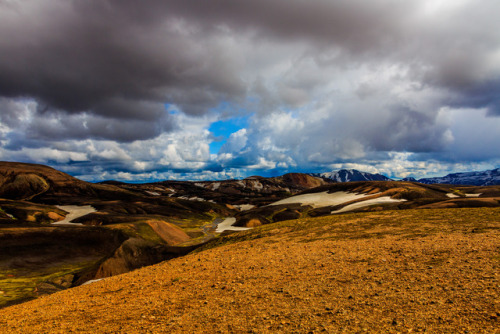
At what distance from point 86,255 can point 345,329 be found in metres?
75.0

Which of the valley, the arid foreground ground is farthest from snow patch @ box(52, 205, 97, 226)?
the arid foreground ground

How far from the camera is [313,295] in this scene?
42.0 feet

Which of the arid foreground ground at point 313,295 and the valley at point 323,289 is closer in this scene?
the arid foreground ground at point 313,295

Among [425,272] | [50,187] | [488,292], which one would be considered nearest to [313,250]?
[425,272]

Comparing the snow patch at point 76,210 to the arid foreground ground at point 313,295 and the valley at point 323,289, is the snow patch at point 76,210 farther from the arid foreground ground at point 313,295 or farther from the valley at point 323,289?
the arid foreground ground at point 313,295

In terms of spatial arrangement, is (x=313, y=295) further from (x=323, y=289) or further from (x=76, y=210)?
(x=76, y=210)

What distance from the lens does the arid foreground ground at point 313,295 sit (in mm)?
9898

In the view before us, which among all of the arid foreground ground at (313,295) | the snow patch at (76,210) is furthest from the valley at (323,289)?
the snow patch at (76,210)

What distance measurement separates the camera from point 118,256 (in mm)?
49250

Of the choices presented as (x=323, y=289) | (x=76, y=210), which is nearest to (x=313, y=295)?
(x=323, y=289)

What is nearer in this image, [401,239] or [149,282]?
[149,282]

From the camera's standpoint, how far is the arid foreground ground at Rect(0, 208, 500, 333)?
32.5 ft

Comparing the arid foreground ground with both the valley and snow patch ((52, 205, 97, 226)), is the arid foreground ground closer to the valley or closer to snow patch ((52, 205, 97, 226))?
the valley

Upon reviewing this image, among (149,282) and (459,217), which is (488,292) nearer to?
(149,282)
